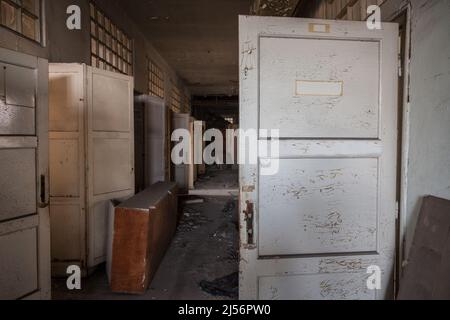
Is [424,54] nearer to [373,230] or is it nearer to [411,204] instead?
[411,204]

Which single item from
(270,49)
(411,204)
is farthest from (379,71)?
→ (411,204)

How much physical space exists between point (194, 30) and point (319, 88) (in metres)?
5.11

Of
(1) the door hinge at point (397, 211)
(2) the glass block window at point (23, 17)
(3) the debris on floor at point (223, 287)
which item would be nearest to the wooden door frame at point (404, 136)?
(1) the door hinge at point (397, 211)

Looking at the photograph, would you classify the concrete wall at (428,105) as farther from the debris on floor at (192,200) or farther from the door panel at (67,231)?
the debris on floor at (192,200)

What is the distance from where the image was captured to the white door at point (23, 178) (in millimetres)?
2010

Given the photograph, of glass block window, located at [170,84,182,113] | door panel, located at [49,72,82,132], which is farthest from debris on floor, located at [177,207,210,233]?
glass block window, located at [170,84,182,113]

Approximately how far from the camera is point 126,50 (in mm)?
5574

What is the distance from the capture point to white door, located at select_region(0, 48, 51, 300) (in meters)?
2.01

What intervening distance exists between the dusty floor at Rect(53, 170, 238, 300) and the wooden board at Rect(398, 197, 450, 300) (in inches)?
61.1

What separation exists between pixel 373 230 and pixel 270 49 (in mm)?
1264

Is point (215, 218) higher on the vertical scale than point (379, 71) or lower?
lower

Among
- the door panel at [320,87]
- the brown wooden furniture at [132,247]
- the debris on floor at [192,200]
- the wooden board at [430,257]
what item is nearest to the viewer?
the wooden board at [430,257]

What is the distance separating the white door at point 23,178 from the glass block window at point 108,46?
2267mm

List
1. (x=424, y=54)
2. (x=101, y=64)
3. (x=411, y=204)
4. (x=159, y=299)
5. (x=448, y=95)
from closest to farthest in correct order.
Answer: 1. (x=448, y=95)
2. (x=424, y=54)
3. (x=411, y=204)
4. (x=159, y=299)
5. (x=101, y=64)
